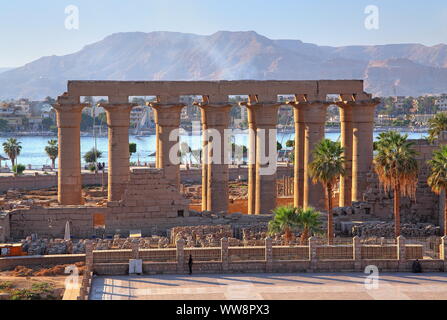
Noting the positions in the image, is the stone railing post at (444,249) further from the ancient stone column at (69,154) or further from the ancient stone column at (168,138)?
Result: the ancient stone column at (69,154)

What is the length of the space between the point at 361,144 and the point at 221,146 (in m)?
7.91

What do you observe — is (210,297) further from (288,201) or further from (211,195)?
(288,201)

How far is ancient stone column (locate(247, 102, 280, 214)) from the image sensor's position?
4366 centimetres

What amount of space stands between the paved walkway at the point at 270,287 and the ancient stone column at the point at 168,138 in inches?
476

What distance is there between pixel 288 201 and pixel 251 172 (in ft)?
40.3

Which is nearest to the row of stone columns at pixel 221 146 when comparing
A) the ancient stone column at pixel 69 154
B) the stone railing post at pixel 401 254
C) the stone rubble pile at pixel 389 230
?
the ancient stone column at pixel 69 154

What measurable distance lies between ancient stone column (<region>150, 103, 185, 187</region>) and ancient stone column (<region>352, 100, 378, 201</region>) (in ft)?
32.7

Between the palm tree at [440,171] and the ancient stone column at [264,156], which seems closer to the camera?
the palm tree at [440,171]

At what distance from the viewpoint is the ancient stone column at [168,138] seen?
4316 cm

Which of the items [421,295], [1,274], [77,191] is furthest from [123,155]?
[421,295]

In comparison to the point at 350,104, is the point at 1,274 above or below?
below

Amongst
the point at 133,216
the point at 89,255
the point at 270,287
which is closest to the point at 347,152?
the point at 133,216

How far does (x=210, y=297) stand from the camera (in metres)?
29.0

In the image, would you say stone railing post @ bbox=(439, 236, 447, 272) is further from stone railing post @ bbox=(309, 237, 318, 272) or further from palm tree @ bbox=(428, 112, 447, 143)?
palm tree @ bbox=(428, 112, 447, 143)
